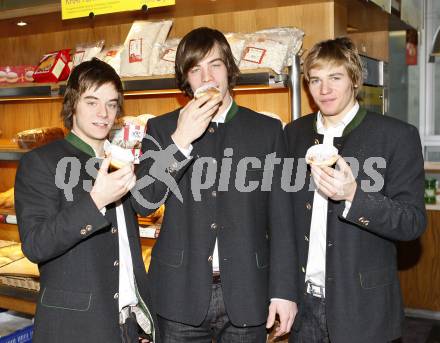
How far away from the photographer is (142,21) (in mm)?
3330

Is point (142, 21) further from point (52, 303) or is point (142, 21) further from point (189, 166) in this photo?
point (52, 303)

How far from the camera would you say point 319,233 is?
2.31 m

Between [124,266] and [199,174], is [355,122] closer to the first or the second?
[199,174]

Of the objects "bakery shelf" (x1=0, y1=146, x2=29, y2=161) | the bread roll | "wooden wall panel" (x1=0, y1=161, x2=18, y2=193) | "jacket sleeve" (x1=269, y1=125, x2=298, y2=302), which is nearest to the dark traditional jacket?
the bread roll

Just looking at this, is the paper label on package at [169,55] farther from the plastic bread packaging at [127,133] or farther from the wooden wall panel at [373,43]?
the wooden wall panel at [373,43]

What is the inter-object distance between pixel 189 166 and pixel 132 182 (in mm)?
342

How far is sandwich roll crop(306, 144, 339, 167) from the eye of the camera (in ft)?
6.66

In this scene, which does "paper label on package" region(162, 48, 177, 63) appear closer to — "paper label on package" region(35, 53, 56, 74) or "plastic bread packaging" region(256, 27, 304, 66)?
"plastic bread packaging" region(256, 27, 304, 66)

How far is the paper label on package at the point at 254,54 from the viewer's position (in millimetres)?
2756

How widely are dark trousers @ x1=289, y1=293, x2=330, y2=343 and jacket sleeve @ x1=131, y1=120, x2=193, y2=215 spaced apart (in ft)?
2.41

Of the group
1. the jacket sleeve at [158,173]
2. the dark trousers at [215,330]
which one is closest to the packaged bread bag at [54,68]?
the jacket sleeve at [158,173]

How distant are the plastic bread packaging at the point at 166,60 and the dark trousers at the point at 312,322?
139 centimetres

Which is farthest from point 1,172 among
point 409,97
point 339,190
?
point 409,97

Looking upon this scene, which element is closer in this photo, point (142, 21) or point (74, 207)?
point (74, 207)
